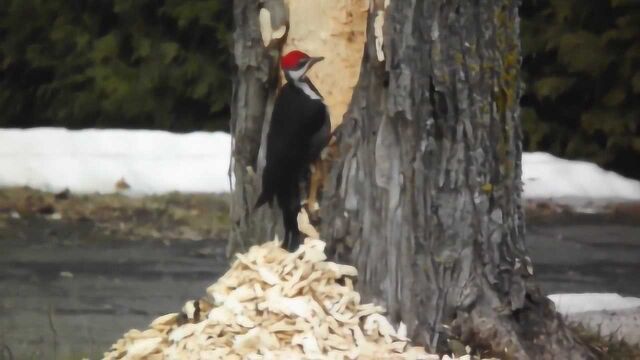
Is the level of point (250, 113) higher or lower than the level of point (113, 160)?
higher

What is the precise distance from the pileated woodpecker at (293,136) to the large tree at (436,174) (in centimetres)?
8

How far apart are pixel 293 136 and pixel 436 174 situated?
1.36ft

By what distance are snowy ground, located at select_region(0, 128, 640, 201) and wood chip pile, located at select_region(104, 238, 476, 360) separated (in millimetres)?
4190

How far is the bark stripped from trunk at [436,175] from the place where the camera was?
3.01 metres

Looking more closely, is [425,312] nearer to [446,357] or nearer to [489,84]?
[446,357]

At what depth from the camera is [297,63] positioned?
3127mm

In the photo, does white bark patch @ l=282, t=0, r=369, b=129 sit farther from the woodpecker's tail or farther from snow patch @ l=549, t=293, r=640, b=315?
snow patch @ l=549, t=293, r=640, b=315

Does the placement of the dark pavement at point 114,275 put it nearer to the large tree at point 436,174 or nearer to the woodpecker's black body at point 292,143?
the woodpecker's black body at point 292,143

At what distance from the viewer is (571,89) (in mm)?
8148

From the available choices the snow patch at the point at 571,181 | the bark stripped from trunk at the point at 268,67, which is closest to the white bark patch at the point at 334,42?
the bark stripped from trunk at the point at 268,67

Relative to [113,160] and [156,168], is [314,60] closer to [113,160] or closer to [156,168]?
[156,168]

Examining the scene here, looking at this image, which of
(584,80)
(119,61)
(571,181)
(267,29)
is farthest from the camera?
(119,61)

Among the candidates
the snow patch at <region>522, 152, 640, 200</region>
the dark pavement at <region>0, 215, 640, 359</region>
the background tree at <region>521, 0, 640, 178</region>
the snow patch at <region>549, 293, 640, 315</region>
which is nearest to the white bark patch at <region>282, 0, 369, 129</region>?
the dark pavement at <region>0, 215, 640, 359</region>

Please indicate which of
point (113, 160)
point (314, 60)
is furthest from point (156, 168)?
point (314, 60)
